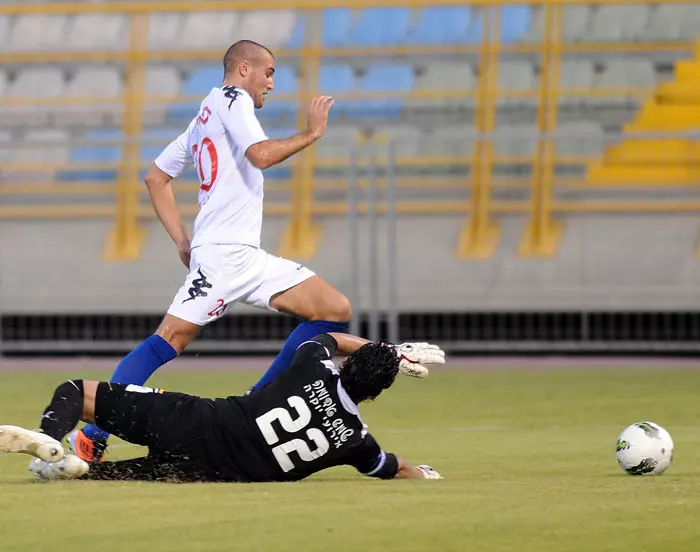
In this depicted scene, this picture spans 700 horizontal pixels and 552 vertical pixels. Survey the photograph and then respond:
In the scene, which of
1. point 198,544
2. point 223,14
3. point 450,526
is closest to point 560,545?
point 450,526

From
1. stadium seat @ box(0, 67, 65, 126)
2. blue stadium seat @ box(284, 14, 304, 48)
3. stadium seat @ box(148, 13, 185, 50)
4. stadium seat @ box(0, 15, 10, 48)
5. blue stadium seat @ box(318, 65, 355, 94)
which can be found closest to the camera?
blue stadium seat @ box(318, 65, 355, 94)

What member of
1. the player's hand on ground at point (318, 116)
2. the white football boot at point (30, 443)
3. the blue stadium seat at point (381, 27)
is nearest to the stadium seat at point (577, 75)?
the blue stadium seat at point (381, 27)

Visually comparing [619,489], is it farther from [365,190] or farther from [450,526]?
[365,190]

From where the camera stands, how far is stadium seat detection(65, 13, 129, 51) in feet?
63.2

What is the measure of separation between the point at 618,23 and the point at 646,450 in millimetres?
11956

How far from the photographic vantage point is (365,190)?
1588cm

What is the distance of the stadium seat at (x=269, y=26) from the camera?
62.8 ft

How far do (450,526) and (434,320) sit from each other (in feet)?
34.5

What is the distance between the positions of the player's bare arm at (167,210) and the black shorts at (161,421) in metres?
1.45

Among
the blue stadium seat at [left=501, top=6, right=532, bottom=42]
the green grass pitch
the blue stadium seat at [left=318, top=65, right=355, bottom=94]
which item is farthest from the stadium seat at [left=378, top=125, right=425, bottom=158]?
the green grass pitch

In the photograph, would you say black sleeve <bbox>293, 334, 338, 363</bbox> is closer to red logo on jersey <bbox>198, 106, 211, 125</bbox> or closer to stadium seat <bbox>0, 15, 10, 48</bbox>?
red logo on jersey <bbox>198, 106, 211, 125</bbox>

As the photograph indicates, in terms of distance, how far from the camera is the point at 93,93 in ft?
61.4

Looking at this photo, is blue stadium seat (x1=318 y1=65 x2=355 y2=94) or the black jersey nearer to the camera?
the black jersey

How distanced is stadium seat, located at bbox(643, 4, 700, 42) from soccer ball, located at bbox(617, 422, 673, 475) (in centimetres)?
1146
